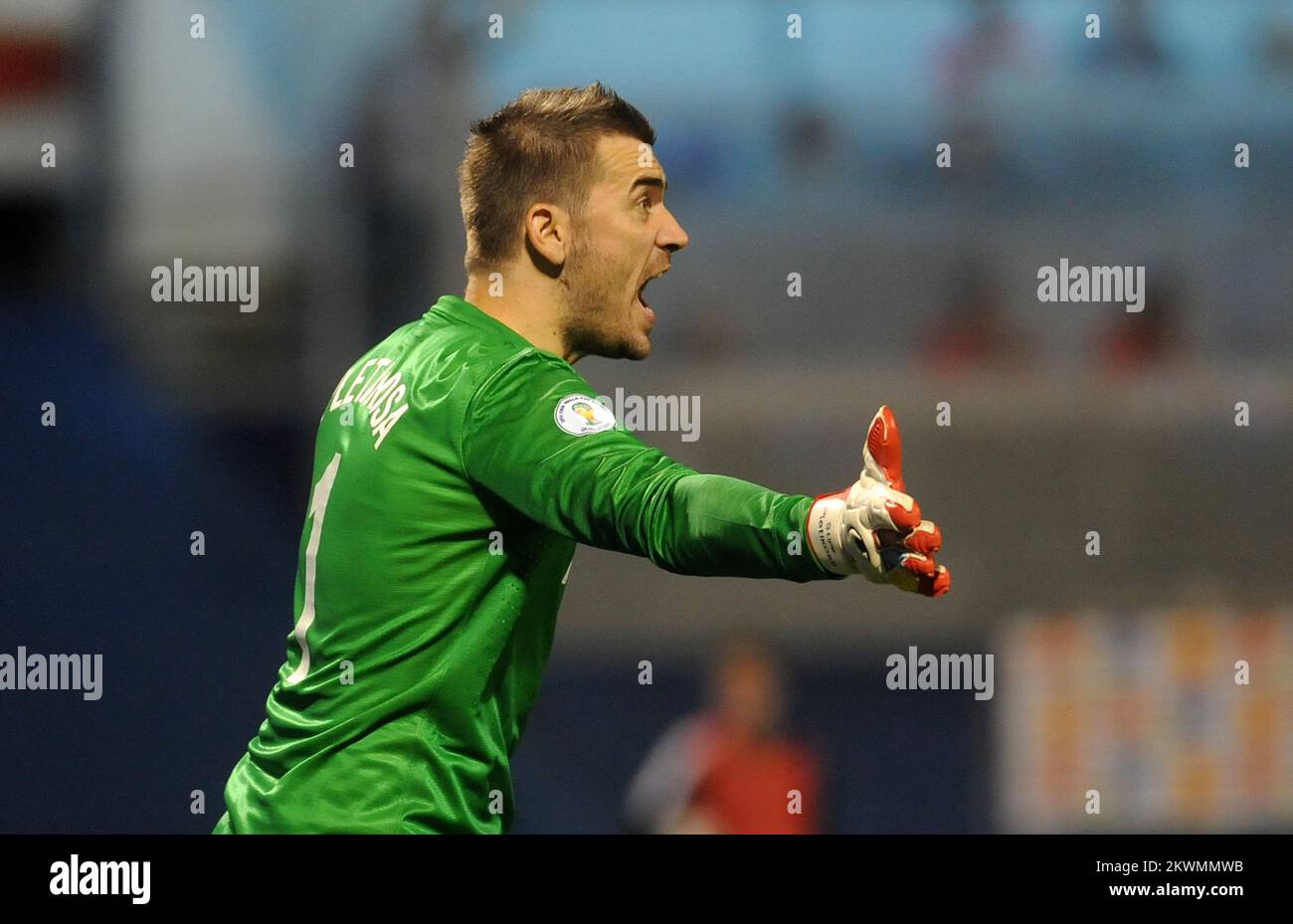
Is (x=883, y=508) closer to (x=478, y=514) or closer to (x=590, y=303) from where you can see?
(x=478, y=514)

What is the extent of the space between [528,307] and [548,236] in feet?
0.47

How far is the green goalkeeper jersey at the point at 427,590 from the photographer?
292cm

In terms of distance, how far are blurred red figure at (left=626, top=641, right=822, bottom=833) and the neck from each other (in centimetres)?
288

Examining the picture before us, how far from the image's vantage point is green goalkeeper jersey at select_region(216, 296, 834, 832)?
292 cm

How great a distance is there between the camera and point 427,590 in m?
2.99

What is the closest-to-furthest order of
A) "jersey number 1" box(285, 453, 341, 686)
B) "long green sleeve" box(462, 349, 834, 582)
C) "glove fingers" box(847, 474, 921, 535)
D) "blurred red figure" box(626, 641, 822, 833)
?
"glove fingers" box(847, 474, 921, 535) < "long green sleeve" box(462, 349, 834, 582) < "jersey number 1" box(285, 453, 341, 686) < "blurred red figure" box(626, 641, 822, 833)

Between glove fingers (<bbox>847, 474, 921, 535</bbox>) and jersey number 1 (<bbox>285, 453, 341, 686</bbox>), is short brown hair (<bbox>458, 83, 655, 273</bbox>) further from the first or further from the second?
glove fingers (<bbox>847, 474, 921, 535</bbox>)

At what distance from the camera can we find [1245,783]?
6855mm

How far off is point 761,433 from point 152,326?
2.59m

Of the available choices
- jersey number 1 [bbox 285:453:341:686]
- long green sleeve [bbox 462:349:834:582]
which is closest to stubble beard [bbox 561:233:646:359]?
long green sleeve [bbox 462:349:834:582]

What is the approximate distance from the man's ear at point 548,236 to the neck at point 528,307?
0.13 ft

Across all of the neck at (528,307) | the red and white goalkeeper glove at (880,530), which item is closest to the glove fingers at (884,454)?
the red and white goalkeeper glove at (880,530)

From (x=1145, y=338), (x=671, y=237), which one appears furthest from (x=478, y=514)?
(x=1145, y=338)

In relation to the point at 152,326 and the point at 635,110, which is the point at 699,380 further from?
the point at 635,110
